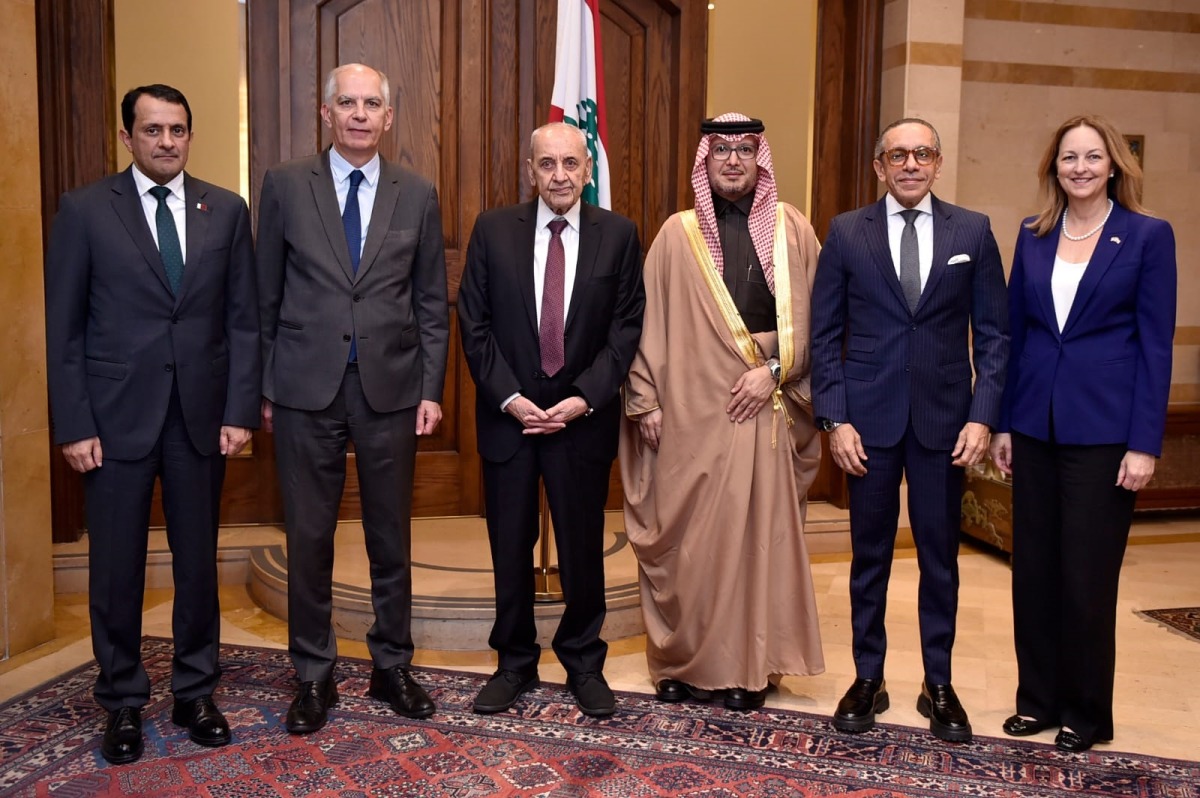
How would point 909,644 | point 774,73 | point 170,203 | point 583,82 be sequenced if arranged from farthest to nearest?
point 774,73
point 583,82
point 909,644
point 170,203

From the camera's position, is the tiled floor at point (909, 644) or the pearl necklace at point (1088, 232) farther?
the tiled floor at point (909, 644)

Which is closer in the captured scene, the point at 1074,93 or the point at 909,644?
the point at 909,644

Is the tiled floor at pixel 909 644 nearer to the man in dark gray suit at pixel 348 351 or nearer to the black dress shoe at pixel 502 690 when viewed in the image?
the black dress shoe at pixel 502 690

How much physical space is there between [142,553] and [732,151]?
214cm

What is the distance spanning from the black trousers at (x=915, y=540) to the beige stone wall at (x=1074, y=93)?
2914 mm

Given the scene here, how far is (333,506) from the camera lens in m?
3.72

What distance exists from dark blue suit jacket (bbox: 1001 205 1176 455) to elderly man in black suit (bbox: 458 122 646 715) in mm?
1233

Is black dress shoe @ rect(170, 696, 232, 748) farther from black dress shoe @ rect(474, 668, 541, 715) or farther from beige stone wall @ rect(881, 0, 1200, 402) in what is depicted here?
beige stone wall @ rect(881, 0, 1200, 402)

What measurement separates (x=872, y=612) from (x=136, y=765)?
218cm

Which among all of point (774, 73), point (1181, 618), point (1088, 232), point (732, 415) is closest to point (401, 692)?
point (732, 415)

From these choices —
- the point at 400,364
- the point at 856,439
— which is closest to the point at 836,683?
the point at 856,439

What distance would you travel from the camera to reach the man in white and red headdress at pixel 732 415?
3756 millimetres

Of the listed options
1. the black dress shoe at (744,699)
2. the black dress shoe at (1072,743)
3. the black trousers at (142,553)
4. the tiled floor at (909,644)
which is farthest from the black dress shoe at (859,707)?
the black trousers at (142,553)

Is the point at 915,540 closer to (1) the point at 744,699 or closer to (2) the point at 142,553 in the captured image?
(1) the point at 744,699
